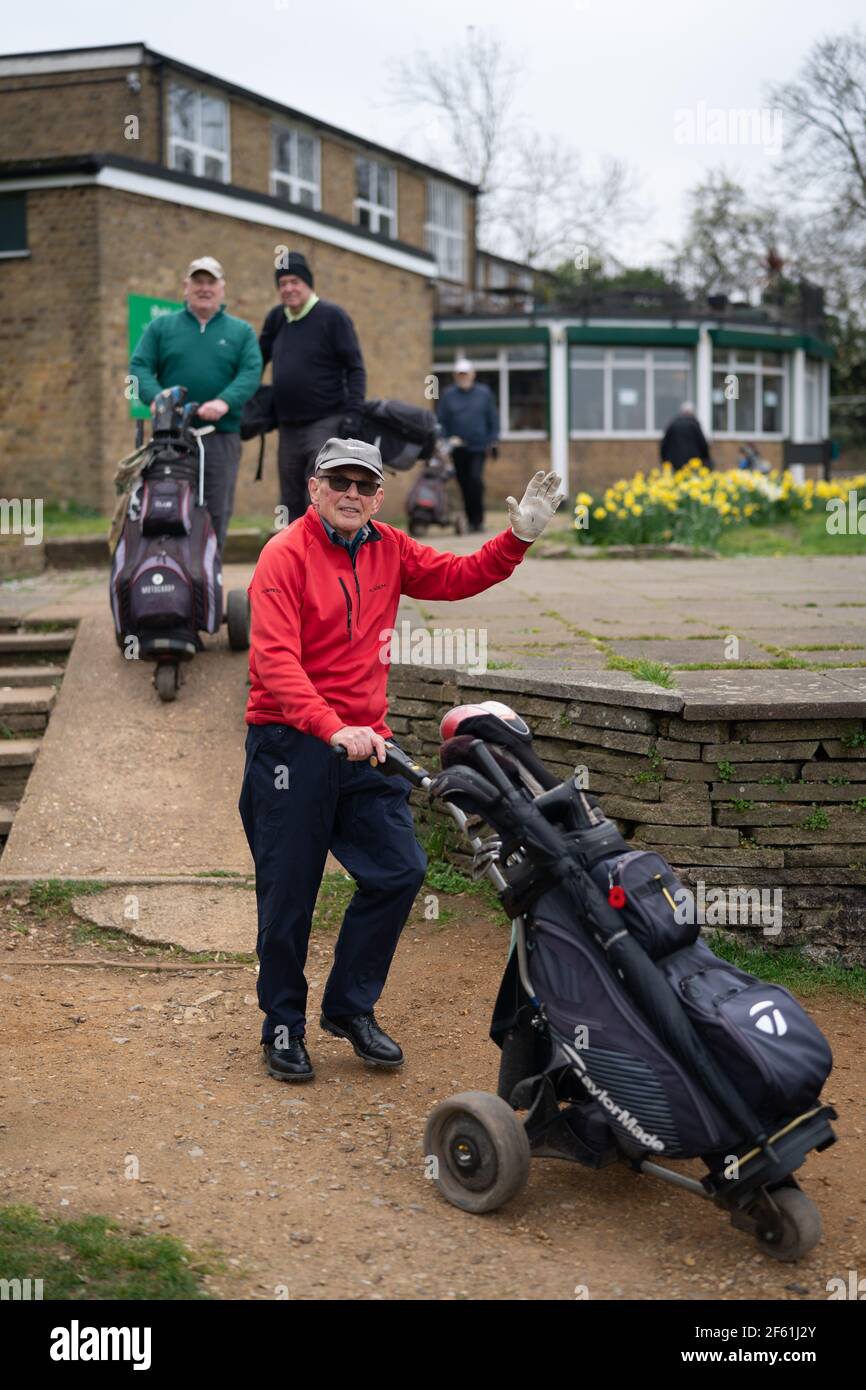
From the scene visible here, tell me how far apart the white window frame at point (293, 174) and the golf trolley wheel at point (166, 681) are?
22.5 metres

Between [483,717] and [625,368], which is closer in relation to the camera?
[483,717]

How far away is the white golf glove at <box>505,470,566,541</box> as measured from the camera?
169 inches

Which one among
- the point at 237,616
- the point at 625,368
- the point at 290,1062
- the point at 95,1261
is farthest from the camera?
the point at 625,368

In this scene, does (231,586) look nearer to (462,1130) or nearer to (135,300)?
(462,1130)

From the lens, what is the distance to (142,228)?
20.9 metres

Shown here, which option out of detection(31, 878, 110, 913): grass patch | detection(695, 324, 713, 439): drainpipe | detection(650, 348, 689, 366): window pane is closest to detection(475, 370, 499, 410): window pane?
detection(650, 348, 689, 366): window pane

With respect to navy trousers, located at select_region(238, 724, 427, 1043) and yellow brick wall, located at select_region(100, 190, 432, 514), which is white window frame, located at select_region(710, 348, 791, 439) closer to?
yellow brick wall, located at select_region(100, 190, 432, 514)

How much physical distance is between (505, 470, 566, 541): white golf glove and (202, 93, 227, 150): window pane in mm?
24815

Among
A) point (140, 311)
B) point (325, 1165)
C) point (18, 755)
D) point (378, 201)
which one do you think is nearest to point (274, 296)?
point (140, 311)

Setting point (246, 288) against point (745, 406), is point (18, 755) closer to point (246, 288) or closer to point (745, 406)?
point (246, 288)

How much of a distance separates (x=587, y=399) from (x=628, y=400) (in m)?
1.03

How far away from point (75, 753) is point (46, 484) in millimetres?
14005

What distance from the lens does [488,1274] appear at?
3510mm
